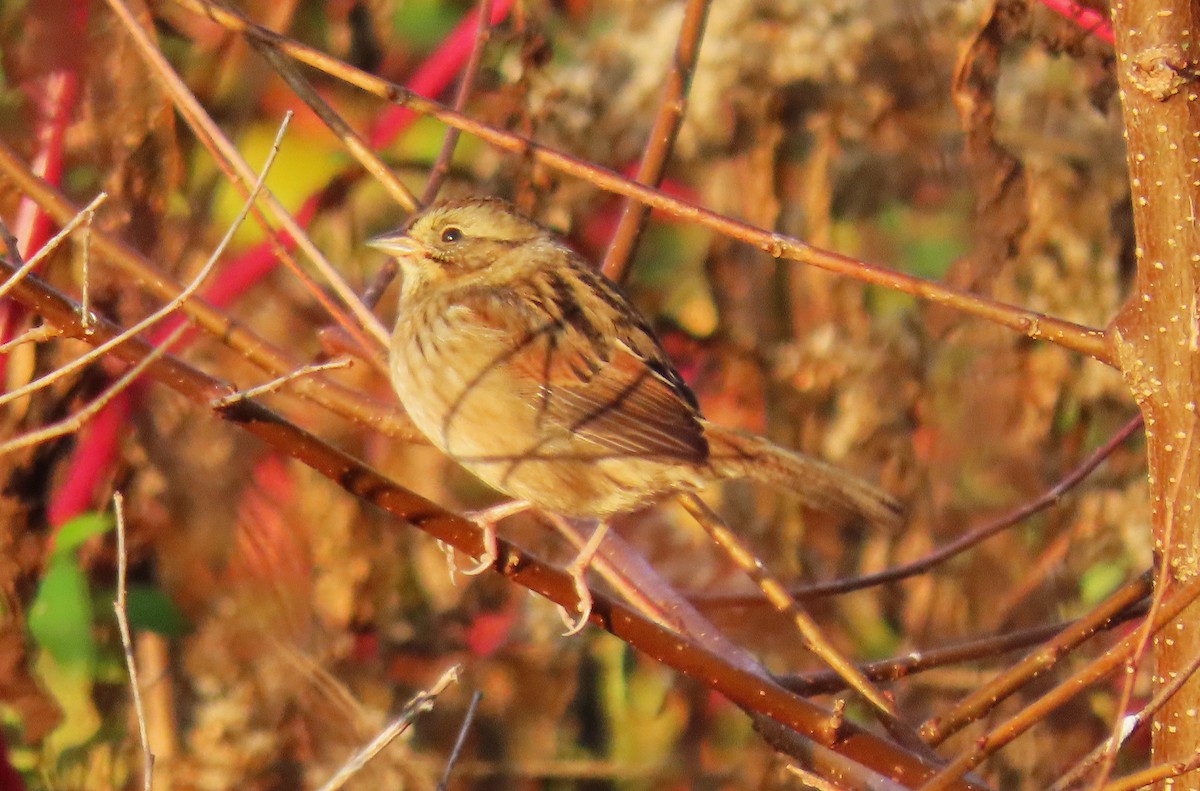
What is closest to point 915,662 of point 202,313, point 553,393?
point 553,393

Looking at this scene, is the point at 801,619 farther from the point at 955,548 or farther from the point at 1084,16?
the point at 1084,16

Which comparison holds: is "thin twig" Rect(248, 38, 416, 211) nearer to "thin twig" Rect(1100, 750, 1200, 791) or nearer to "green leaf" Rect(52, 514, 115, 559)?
"green leaf" Rect(52, 514, 115, 559)

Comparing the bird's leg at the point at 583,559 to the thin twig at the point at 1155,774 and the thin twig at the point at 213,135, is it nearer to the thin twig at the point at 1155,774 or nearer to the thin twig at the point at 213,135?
the thin twig at the point at 213,135

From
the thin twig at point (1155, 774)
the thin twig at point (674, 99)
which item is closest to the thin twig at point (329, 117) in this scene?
the thin twig at point (674, 99)

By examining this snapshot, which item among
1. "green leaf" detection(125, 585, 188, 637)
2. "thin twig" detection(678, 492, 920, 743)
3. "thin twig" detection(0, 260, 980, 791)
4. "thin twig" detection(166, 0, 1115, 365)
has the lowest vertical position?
"green leaf" detection(125, 585, 188, 637)

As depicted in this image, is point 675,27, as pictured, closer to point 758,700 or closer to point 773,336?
point 773,336

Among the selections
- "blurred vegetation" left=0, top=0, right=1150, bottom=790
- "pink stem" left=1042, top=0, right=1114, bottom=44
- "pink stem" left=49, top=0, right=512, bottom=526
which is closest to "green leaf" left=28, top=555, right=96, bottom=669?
"blurred vegetation" left=0, top=0, right=1150, bottom=790
